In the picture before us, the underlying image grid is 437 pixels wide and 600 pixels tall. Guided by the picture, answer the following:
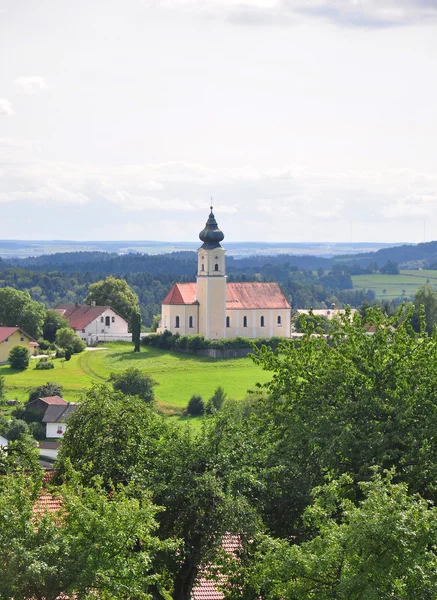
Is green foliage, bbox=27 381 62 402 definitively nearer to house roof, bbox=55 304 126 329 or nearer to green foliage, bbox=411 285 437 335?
house roof, bbox=55 304 126 329

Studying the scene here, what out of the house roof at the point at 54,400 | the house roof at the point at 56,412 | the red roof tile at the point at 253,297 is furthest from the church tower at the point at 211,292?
the house roof at the point at 56,412

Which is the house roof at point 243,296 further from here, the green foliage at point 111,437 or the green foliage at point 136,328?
the green foliage at point 111,437

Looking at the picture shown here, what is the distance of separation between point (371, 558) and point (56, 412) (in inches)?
1913

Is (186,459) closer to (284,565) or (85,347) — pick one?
(284,565)

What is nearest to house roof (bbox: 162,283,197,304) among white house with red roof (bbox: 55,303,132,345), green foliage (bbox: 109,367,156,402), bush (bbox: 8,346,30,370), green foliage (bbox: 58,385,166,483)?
white house with red roof (bbox: 55,303,132,345)

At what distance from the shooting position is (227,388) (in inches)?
3051

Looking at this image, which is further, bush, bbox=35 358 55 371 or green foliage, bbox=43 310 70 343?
green foliage, bbox=43 310 70 343

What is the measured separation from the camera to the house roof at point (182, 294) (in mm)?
102062

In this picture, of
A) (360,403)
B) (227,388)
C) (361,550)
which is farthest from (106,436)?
(227,388)

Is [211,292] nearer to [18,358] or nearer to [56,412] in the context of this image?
[18,358]

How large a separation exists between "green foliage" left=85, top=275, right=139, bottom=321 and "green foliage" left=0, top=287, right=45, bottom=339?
1395 centimetres

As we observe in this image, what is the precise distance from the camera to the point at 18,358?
83.4 m

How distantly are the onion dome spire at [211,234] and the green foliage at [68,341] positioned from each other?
57.2ft

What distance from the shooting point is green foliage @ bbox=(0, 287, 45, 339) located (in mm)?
98938
